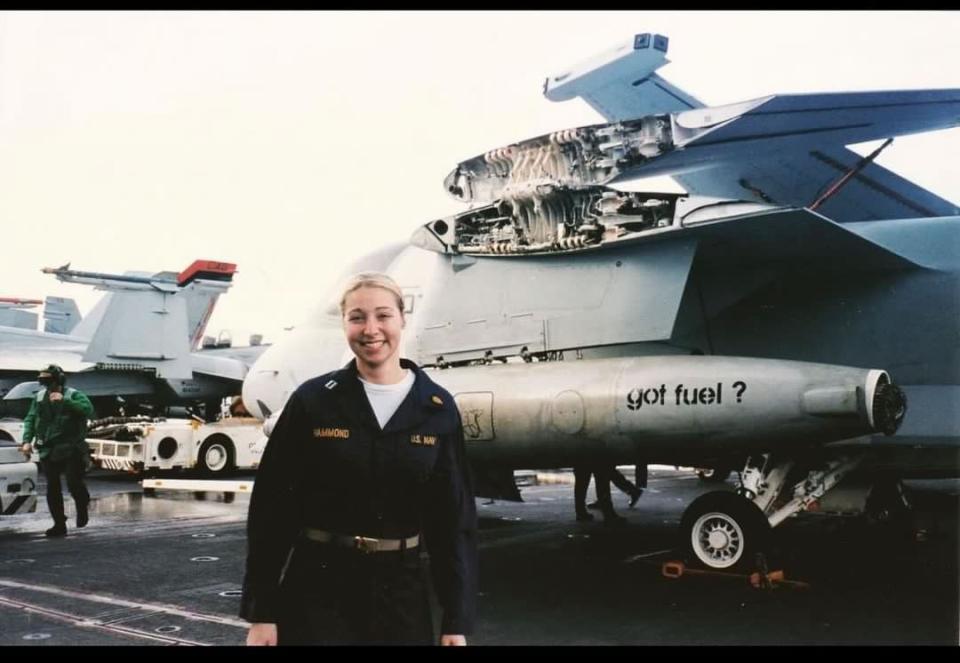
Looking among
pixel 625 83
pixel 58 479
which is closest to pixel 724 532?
pixel 625 83

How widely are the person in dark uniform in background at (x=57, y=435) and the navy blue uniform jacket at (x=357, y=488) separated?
747 centimetres

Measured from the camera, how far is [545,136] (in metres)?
6.93

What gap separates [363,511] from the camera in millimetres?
2625

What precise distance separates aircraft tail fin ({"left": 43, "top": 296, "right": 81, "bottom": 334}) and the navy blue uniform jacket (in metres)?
35.8

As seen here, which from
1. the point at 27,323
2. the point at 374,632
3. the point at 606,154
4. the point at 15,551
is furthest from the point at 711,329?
the point at 27,323

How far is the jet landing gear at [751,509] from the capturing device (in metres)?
6.50

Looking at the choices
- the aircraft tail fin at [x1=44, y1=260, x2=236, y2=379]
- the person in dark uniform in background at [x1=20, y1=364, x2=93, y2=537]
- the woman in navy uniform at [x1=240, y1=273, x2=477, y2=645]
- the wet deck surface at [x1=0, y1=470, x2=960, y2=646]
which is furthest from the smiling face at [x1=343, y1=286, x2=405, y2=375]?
the aircraft tail fin at [x1=44, y1=260, x2=236, y2=379]

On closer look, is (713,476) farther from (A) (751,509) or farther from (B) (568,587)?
(B) (568,587)

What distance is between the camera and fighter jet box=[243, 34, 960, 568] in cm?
605

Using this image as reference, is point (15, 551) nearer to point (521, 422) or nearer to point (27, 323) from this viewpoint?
point (521, 422)

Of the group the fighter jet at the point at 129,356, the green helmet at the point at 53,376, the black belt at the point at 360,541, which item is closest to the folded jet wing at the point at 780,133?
the black belt at the point at 360,541

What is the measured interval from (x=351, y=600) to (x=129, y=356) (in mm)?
22973

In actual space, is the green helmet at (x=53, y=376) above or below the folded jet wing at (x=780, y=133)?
below

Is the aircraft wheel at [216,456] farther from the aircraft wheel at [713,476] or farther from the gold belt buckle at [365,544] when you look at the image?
the gold belt buckle at [365,544]
